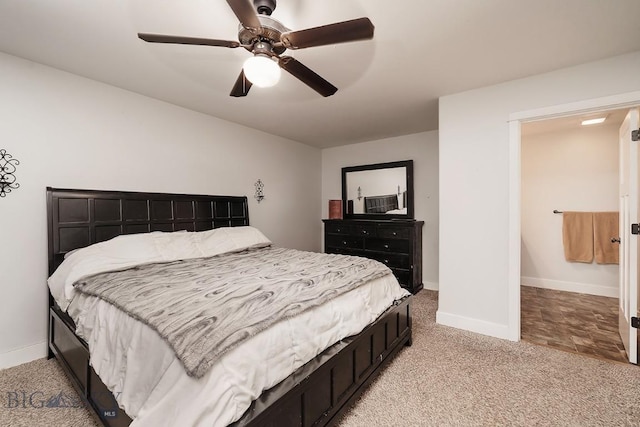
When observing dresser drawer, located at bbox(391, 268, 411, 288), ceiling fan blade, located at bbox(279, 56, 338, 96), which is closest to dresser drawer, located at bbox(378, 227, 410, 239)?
dresser drawer, located at bbox(391, 268, 411, 288)

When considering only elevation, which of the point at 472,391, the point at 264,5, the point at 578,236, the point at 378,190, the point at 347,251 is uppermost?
the point at 264,5

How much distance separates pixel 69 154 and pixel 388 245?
382 centimetres

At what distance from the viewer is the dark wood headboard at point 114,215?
2.35 metres

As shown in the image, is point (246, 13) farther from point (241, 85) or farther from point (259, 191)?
point (259, 191)

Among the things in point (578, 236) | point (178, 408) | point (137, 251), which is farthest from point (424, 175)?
point (178, 408)

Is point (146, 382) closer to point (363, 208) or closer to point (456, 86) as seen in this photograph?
point (456, 86)

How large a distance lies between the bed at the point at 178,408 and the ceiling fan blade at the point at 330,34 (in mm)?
1656

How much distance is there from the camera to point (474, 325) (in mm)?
2783

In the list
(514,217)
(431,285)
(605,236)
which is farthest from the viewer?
(431,285)

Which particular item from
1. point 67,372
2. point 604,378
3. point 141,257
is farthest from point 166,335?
point 604,378

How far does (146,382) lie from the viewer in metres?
1.17

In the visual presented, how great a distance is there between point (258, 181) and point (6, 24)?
2.72 m

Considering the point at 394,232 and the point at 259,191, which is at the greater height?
the point at 259,191

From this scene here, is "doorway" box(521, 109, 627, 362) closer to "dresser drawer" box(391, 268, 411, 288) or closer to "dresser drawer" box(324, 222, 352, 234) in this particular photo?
"dresser drawer" box(391, 268, 411, 288)
